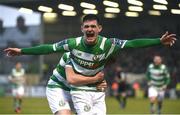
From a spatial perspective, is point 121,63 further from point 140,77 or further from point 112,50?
point 112,50

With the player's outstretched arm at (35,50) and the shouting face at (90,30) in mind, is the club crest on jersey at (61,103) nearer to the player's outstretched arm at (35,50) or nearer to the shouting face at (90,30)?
the player's outstretched arm at (35,50)

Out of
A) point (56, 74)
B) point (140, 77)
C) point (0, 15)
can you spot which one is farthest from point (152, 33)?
point (56, 74)

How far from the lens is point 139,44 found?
820 cm

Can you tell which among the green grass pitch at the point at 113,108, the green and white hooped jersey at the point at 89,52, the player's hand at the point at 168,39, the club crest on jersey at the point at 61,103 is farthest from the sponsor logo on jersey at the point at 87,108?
the green grass pitch at the point at 113,108

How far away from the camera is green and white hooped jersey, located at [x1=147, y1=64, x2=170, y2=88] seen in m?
20.5

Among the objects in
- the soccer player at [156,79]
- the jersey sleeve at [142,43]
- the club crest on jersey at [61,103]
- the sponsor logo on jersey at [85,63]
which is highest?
the jersey sleeve at [142,43]

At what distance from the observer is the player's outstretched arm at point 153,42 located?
26.4 feet

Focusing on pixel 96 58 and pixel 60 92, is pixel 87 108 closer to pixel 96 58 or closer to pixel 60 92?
pixel 96 58

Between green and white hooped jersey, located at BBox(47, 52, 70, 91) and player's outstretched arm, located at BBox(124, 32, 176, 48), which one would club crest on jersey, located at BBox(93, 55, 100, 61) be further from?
green and white hooped jersey, located at BBox(47, 52, 70, 91)

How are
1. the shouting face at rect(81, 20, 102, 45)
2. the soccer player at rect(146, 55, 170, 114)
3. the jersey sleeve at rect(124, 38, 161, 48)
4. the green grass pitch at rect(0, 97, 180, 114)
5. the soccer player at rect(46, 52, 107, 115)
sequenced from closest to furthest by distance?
the shouting face at rect(81, 20, 102, 45), the jersey sleeve at rect(124, 38, 161, 48), the soccer player at rect(46, 52, 107, 115), the soccer player at rect(146, 55, 170, 114), the green grass pitch at rect(0, 97, 180, 114)

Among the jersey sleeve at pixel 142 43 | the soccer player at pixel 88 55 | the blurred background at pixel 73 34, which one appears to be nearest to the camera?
the jersey sleeve at pixel 142 43

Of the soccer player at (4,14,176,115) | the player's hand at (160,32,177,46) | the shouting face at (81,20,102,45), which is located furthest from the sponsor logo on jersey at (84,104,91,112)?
the player's hand at (160,32,177,46)

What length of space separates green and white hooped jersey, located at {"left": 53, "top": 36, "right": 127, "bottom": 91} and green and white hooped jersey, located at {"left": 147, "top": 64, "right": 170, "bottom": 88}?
1229 centimetres

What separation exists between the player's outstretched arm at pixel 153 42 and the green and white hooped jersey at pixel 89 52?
0.39 ft
